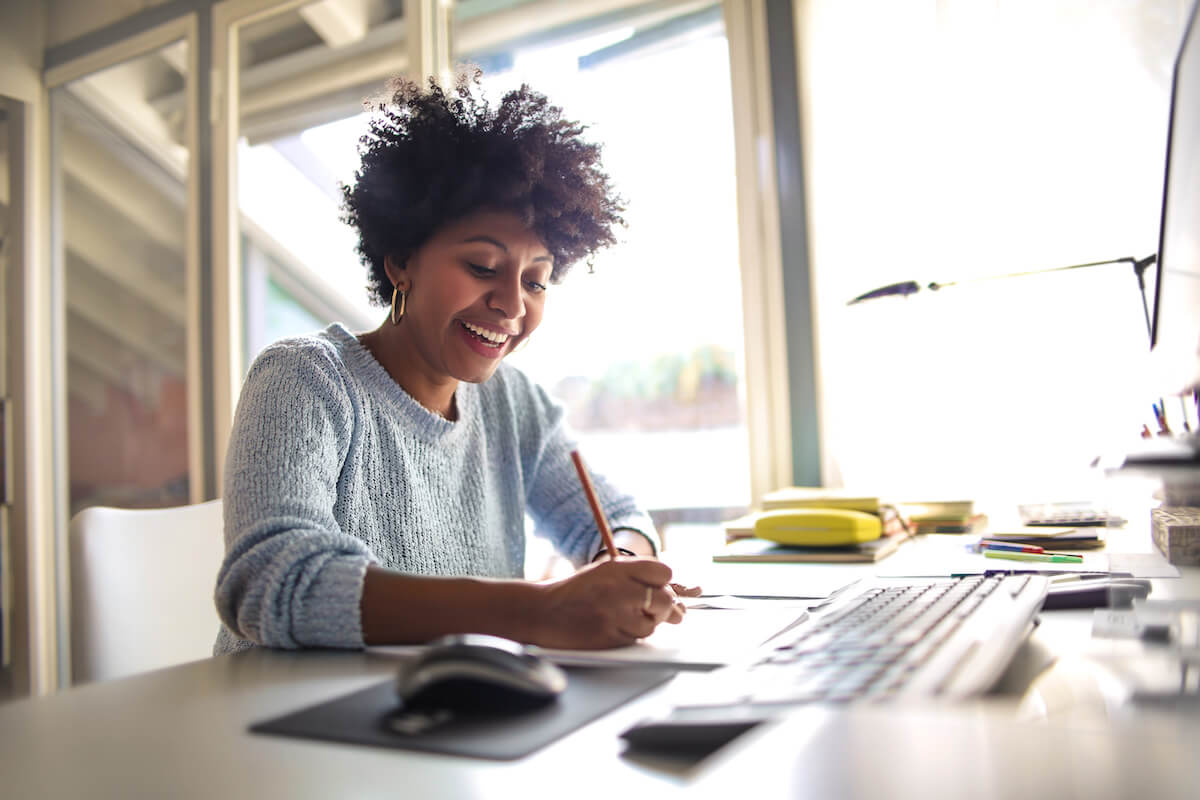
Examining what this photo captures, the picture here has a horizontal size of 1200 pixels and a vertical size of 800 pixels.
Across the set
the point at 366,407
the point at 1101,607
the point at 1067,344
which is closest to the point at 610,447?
the point at 1067,344

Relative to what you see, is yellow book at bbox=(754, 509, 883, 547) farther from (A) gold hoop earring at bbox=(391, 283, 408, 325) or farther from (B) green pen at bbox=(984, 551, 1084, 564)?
(A) gold hoop earring at bbox=(391, 283, 408, 325)

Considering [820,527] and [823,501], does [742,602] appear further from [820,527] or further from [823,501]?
[823,501]

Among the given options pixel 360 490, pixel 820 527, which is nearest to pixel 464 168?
pixel 360 490

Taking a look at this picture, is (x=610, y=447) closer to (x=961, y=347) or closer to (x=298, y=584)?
(x=961, y=347)

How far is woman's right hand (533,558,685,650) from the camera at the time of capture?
0.80m

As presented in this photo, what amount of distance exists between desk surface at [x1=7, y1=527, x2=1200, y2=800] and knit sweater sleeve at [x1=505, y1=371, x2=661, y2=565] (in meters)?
0.80

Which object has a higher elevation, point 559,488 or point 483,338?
point 483,338

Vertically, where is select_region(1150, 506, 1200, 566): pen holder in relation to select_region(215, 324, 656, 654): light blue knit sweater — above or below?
below

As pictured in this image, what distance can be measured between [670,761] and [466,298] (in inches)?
35.5

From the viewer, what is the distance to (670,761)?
1.63 ft

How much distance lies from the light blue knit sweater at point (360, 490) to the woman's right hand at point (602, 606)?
0.15 meters

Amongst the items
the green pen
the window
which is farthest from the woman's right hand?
the window

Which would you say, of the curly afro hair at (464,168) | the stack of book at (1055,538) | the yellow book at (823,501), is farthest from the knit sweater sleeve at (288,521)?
the stack of book at (1055,538)

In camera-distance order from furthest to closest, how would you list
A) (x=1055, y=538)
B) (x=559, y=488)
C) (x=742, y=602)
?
(x=559, y=488) < (x=1055, y=538) < (x=742, y=602)
